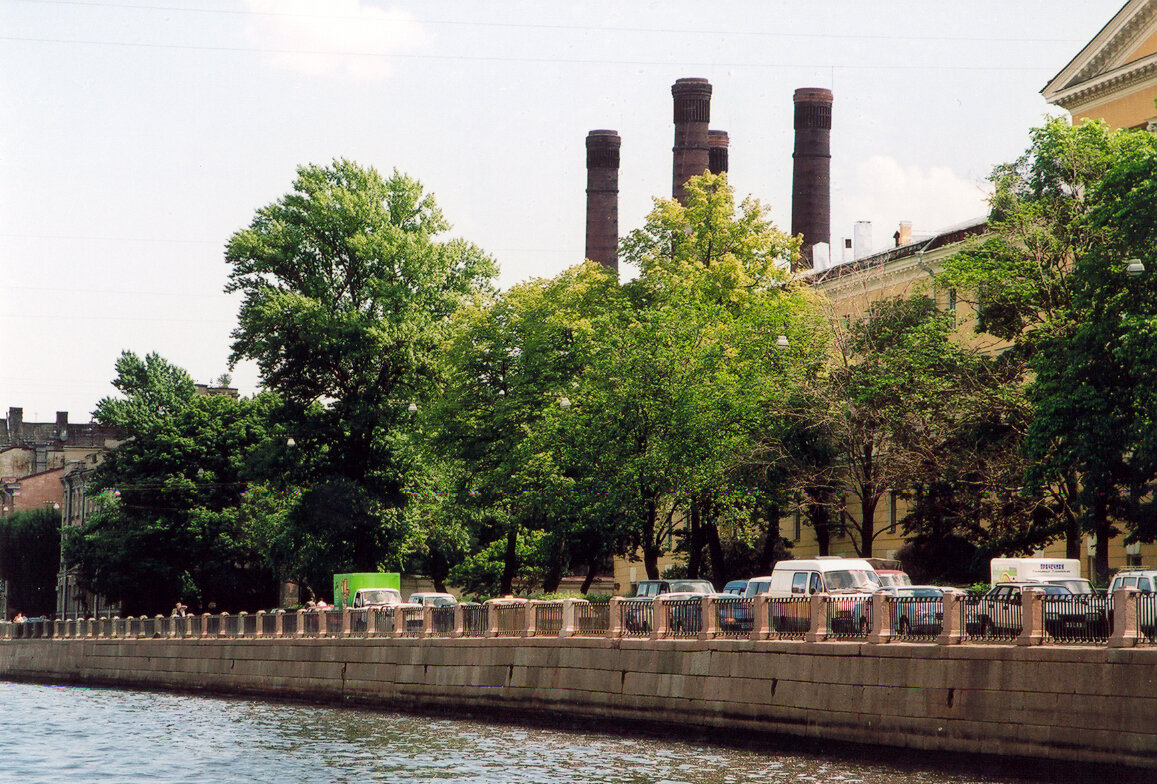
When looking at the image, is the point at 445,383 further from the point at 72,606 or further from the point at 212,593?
the point at 72,606

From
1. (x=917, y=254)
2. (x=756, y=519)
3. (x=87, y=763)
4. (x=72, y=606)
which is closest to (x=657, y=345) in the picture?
(x=756, y=519)

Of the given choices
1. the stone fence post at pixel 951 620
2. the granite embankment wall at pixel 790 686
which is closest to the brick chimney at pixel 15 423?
the granite embankment wall at pixel 790 686

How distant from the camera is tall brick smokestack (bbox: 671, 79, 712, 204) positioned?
77125 millimetres

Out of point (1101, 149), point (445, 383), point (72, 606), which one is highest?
point (1101, 149)

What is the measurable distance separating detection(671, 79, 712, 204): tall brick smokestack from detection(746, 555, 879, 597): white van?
41452mm

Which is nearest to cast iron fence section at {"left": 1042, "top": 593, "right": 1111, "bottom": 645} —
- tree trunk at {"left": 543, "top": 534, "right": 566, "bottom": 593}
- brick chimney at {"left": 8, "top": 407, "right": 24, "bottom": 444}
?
tree trunk at {"left": 543, "top": 534, "right": 566, "bottom": 593}

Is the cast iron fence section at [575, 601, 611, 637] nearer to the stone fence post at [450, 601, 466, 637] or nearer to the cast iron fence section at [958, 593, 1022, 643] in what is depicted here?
the stone fence post at [450, 601, 466, 637]

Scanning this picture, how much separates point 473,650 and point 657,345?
13379mm

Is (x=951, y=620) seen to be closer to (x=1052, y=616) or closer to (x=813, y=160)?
(x=1052, y=616)

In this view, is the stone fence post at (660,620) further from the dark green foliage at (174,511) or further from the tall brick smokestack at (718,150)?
the tall brick smokestack at (718,150)

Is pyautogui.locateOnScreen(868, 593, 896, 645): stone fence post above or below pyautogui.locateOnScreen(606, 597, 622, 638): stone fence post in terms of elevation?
above

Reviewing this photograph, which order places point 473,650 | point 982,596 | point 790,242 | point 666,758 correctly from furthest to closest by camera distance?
point 790,242 < point 473,650 < point 666,758 < point 982,596

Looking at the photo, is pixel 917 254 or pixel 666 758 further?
pixel 917 254

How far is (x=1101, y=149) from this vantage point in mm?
42000
